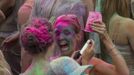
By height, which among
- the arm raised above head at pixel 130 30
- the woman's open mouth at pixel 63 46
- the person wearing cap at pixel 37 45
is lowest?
the arm raised above head at pixel 130 30

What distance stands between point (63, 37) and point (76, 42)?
183 mm

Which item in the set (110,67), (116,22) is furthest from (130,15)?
(110,67)

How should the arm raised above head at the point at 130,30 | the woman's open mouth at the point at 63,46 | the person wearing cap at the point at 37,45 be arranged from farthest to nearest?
the arm raised above head at the point at 130,30
the woman's open mouth at the point at 63,46
the person wearing cap at the point at 37,45

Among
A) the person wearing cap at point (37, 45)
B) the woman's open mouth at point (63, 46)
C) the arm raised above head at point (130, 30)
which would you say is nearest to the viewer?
the person wearing cap at point (37, 45)

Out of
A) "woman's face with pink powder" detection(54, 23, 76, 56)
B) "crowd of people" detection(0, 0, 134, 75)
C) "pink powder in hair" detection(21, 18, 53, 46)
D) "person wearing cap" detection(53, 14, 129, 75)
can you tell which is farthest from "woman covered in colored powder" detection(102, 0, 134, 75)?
"pink powder in hair" detection(21, 18, 53, 46)

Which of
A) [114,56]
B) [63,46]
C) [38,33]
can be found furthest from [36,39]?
[114,56]

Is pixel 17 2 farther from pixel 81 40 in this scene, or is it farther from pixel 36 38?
pixel 36 38

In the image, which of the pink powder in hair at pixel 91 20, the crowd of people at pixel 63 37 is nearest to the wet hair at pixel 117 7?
the crowd of people at pixel 63 37

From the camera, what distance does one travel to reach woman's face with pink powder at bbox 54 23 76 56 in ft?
12.6

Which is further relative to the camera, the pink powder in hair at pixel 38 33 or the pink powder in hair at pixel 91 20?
the pink powder in hair at pixel 91 20

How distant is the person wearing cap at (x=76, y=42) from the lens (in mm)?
3861

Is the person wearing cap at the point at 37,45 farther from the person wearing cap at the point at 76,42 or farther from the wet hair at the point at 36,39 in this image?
the person wearing cap at the point at 76,42

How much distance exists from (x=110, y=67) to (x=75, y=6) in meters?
0.72

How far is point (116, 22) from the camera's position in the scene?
4781mm
